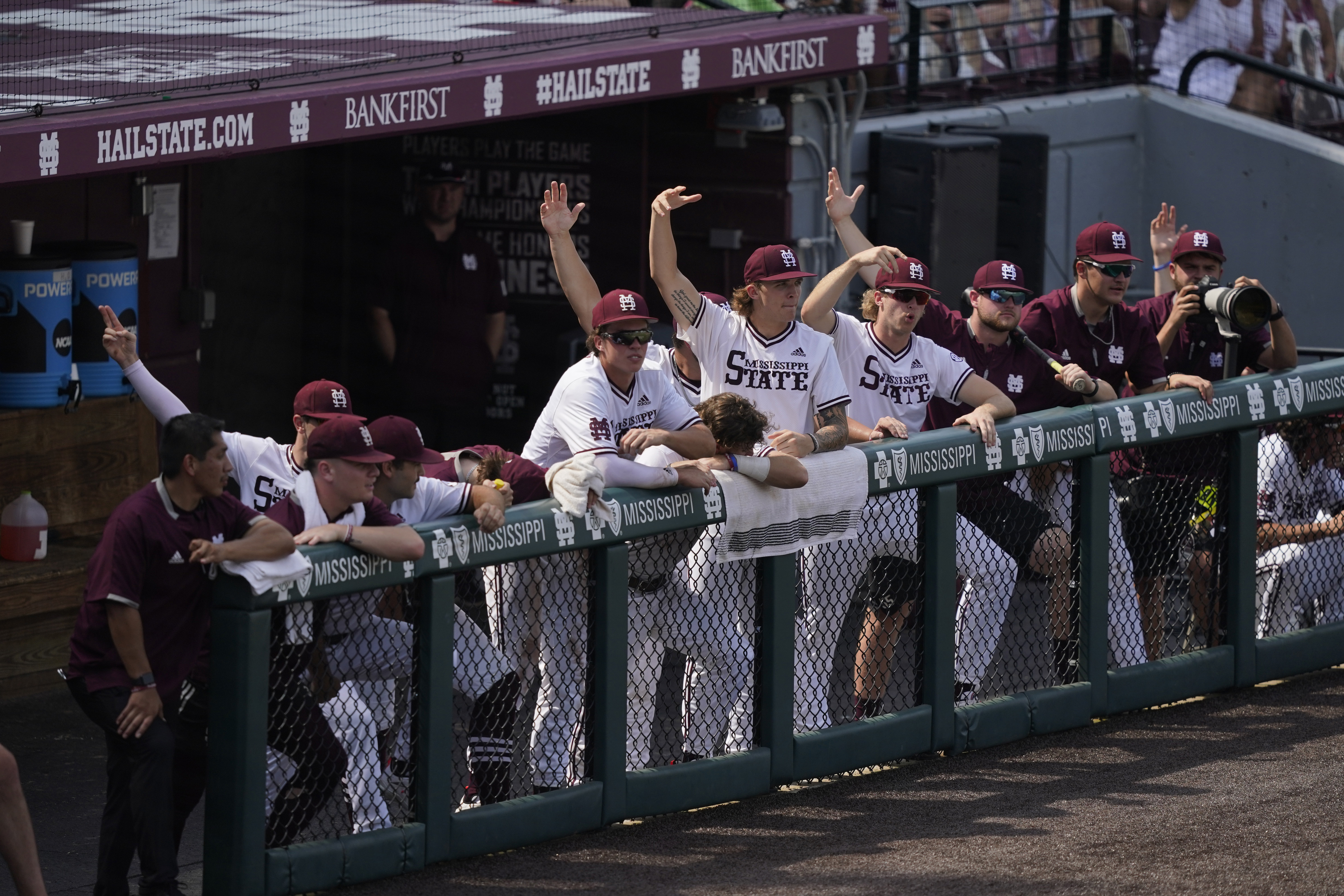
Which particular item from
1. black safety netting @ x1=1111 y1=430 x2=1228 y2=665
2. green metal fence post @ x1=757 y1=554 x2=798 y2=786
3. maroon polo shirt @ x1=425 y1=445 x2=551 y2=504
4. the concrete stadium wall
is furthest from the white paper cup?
the concrete stadium wall

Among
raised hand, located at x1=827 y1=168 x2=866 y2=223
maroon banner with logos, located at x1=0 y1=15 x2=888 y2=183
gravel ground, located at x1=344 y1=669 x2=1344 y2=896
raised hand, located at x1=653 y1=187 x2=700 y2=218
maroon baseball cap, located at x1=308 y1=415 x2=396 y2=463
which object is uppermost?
maroon banner with logos, located at x1=0 y1=15 x2=888 y2=183

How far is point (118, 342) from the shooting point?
225 inches

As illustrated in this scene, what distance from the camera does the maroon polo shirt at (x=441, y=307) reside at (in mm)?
10000

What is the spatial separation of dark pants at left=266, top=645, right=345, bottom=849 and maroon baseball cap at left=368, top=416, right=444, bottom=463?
24.3 inches

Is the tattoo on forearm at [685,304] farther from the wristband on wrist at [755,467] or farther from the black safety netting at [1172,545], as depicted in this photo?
the black safety netting at [1172,545]

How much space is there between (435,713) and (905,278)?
2533 millimetres

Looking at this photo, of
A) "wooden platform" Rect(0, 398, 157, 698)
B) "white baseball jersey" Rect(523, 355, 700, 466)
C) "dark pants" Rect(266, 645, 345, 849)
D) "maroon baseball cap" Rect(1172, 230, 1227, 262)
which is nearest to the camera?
"dark pants" Rect(266, 645, 345, 849)

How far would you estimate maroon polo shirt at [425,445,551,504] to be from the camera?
5938 mm

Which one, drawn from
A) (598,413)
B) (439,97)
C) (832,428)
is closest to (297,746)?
(598,413)

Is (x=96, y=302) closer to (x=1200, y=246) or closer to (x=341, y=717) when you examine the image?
(x=341, y=717)

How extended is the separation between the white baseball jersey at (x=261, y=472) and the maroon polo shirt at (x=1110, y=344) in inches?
120

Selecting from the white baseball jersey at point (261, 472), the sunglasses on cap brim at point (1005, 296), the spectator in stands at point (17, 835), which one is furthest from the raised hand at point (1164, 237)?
the spectator in stands at point (17, 835)

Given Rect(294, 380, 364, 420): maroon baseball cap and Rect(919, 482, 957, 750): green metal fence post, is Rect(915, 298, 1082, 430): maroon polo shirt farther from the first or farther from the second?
Rect(294, 380, 364, 420): maroon baseball cap

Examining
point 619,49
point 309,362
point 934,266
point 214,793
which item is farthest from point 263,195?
point 214,793
